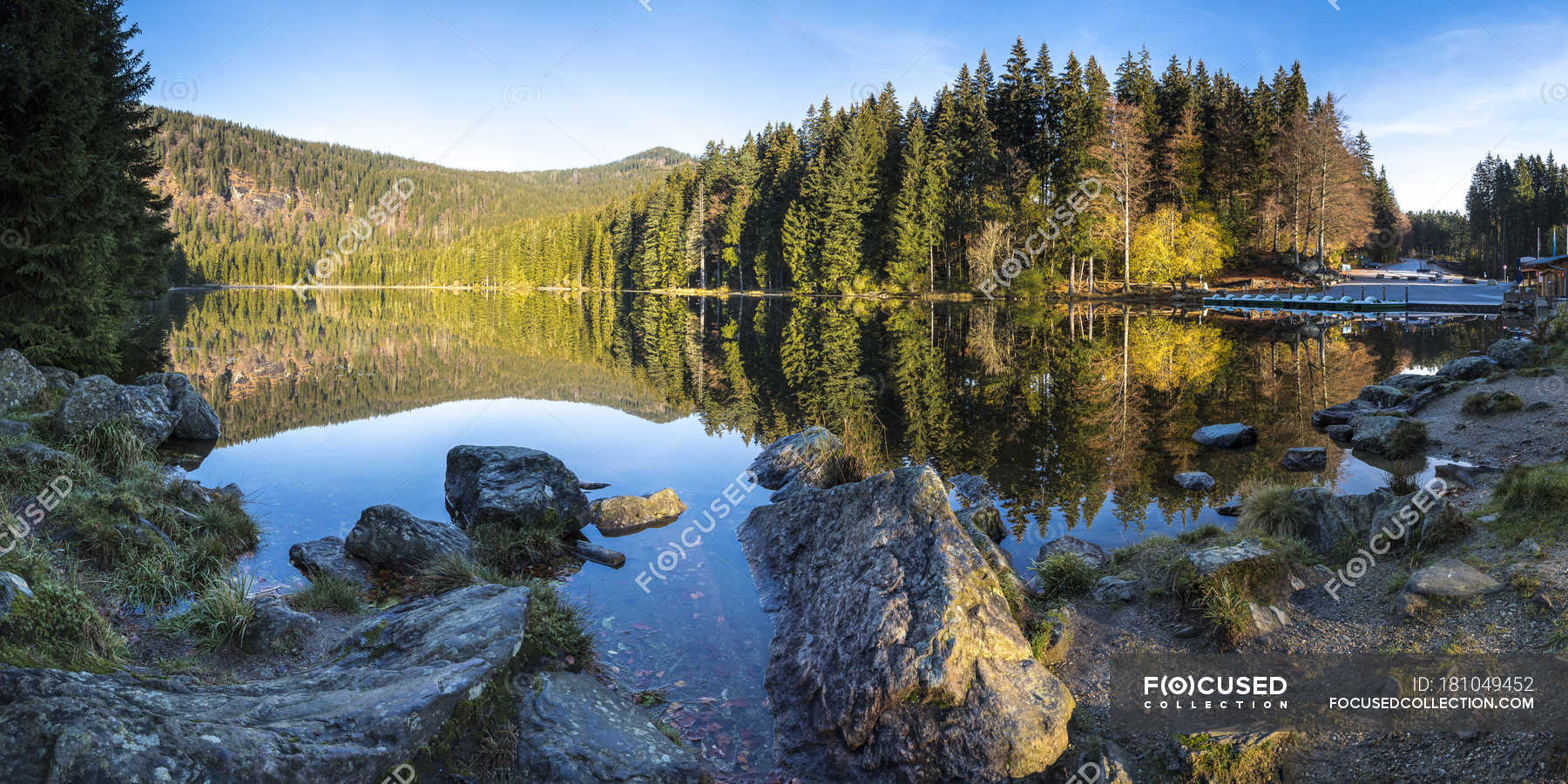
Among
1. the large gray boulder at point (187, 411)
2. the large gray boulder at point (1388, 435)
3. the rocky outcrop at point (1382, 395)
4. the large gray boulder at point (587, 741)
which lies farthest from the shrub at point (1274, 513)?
the large gray boulder at point (187, 411)

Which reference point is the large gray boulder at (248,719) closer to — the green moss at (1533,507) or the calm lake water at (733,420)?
the calm lake water at (733,420)

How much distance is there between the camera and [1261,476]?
11.8 m

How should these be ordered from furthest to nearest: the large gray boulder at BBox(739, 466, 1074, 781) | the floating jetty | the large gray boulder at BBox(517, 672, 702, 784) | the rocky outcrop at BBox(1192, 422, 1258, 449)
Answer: the floating jetty
the rocky outcrop at BBox(1192, 422, 1258, 449)
the large gray boulder at BBox(739, 466, 1074, 781)
the large gray boulder at BBox(517, 672, 702, 784)

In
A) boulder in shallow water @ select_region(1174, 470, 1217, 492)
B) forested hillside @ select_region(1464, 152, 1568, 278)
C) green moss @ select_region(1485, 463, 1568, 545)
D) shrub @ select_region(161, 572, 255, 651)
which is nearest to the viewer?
shrub @ select_region(161, 572, 255, 651)

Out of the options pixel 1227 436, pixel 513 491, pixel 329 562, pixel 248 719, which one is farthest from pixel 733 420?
pixel 248 719

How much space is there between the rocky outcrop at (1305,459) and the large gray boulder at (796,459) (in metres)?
7.30

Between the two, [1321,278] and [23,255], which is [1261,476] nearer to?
[23,255]

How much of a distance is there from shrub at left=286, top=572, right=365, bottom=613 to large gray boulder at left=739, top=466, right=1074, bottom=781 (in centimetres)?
393

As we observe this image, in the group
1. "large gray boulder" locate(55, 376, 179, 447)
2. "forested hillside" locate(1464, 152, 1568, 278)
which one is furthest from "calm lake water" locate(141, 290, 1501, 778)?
"forested hillside" locate(1464, 152, 1568, 278)

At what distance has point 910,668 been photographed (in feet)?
16.6

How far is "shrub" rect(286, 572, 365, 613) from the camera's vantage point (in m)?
6.79

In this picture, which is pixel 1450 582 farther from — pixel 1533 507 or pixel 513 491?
pixel 513 491

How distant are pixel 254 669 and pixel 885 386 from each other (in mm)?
15556

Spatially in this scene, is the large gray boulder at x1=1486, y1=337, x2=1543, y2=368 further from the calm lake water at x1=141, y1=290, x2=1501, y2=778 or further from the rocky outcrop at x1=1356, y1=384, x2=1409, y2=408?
the rocky outcrop at x1=1356, y1=384, x2=1409, y2=408
